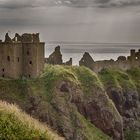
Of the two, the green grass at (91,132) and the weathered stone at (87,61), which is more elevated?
the weathered stone at (87,61)

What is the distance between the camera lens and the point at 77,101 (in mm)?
70375

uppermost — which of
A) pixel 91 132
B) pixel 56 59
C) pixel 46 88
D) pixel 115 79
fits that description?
pixel 56 59

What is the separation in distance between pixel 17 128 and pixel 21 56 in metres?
43.9

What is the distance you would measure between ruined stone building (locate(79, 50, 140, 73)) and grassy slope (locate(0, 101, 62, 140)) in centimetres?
5787

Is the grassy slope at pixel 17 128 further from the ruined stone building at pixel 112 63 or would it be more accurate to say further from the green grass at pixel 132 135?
the ruined stone building at pixel 112 63

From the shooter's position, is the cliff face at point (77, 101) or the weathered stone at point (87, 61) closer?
the cliff face at point (77, 101)

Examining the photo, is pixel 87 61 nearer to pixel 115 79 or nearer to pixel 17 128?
pixel 115 79

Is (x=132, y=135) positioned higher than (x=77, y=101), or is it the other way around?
(x=77, y=101)

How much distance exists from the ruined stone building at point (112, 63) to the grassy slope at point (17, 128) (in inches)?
2279

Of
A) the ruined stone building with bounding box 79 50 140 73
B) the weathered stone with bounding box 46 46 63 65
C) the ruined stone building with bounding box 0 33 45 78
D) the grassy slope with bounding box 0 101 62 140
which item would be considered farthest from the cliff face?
the grassy slope with bounding box 0 101 62 140

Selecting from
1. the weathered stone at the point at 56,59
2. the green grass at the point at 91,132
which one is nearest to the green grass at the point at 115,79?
the weathered stone at the point at 56,59

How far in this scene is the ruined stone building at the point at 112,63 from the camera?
3290 inches

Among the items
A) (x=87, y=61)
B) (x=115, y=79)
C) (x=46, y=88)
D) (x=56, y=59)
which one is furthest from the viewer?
(x=87, y=61)

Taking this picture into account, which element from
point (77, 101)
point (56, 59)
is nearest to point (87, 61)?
point (56, 59)
